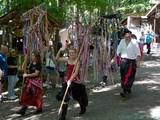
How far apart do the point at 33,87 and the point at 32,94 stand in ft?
0.64

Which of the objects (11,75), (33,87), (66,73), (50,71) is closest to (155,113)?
(66,73)

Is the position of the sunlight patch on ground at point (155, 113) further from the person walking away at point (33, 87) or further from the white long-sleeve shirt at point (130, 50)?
the person walking away at point (33, 87)

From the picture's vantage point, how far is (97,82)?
16.4m

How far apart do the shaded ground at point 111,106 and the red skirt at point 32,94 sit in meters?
0.32

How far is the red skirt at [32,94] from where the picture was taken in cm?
1170

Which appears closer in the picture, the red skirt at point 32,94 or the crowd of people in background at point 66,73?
the crowd of people in background at point 66,73

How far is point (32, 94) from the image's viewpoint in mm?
11773

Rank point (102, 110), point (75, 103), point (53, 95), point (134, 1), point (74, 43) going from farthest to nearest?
point (134, 1)
point (53, 95)
point (74, 43)
point (75, 103)
point (102, 110)

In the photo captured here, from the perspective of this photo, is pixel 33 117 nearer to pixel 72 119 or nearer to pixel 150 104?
pixel 72 119

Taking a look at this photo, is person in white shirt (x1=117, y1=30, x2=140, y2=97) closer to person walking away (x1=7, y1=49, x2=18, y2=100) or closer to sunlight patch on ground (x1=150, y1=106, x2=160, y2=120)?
sunlight patch on ground (x1=150, y1=106, x2=160, y2=120)

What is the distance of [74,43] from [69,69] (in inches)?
130

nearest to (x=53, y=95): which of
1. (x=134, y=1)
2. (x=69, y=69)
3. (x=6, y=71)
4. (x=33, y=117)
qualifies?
(x=6, y=71)

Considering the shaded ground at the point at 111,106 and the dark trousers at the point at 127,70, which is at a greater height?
the dark trousers at the point at 127,70

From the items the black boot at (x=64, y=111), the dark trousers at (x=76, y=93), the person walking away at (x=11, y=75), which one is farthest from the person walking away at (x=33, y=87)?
the person walking away at (x=11, y=75)
